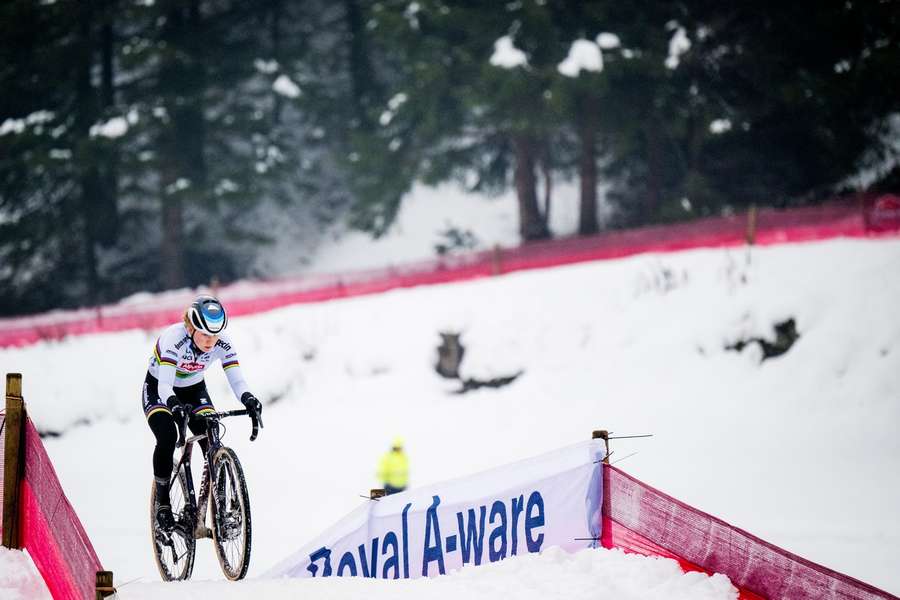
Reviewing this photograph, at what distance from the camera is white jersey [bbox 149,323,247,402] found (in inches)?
286

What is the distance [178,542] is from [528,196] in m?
25.6

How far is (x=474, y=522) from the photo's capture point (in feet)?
23.5

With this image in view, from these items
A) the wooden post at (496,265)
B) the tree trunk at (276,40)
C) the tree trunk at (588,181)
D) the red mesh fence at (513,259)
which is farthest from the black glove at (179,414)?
the tree trunk at (276,40)

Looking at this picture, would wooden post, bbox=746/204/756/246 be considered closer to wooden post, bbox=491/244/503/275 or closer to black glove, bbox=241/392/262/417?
wooden post, bbox=491/244/503/275

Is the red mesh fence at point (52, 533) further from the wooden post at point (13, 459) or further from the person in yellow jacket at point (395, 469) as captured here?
the person in yellow jacket at point (395, 469)

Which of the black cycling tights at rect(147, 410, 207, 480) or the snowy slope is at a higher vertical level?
the black cycling tights at rect(147, 410, 207, 480)

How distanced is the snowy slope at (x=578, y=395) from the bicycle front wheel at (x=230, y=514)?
12.2ft

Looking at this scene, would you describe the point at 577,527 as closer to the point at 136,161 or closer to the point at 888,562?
the point at 888,562

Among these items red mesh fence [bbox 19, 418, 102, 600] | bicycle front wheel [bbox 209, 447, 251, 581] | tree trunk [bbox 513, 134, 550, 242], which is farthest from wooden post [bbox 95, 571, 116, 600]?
tree trunk [bbox 513, 134, 550, 242]

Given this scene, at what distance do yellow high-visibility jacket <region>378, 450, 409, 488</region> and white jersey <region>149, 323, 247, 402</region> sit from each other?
4.90 meters

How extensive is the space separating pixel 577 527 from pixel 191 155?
32259 mm

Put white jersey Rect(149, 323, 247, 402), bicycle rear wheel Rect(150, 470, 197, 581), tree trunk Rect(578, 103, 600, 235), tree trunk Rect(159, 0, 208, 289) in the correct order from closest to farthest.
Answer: white jersey Rect(149, 323, 247, 402) < bicycle rear wheel Rect(150, 470, 197, 581) < tree trunk Rect(578, 103, 600, 235) < tree trunk Rect(159, 0, 208, 289)

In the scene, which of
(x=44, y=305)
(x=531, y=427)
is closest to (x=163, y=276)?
(x=44, y=305)

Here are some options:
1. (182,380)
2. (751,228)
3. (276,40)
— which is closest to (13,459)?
(182,380)
